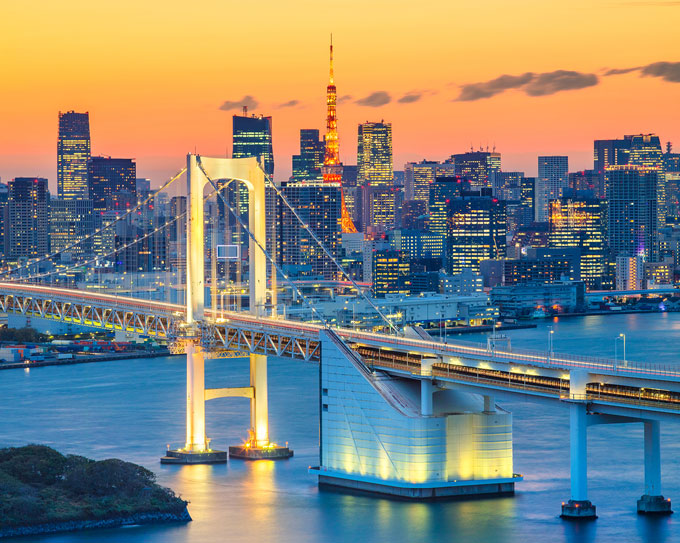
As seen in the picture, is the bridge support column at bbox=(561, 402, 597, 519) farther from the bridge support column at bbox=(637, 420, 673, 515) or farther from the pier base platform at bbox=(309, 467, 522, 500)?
the pier base platform at bbox=(309, 467, 522, 500)

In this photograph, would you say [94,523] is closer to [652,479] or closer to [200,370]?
[200,370]

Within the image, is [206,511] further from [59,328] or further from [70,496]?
[59,328]

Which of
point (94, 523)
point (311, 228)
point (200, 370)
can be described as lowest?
point (94, 523)

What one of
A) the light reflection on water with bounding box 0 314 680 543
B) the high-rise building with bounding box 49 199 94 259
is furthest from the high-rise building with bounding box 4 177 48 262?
the light reflection on water with bounding box 0 314 680 543

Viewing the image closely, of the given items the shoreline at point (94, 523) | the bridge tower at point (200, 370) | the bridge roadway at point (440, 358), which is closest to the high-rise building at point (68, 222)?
the bridge roadway at point (440, 358)

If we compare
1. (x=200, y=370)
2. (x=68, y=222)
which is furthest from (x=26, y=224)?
(x=200, y=370)
